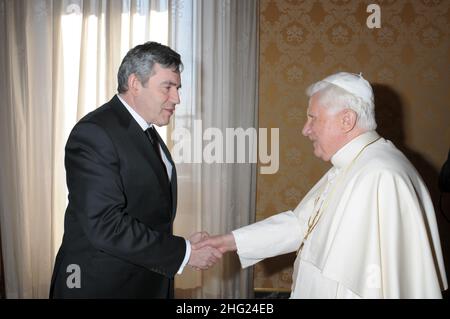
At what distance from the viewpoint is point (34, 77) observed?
3.79m

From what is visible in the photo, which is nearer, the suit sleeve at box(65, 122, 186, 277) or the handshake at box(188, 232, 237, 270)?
the suit sleeve at box(65, 122, 186, 277)

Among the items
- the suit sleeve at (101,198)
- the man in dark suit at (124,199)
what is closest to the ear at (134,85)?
the man in dark suit at (124,199)

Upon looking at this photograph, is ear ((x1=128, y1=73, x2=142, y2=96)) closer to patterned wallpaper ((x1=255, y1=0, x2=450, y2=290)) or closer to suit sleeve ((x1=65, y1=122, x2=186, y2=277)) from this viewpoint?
suit sleeve ((x1=65, y1=122, x2=186, y2=277))

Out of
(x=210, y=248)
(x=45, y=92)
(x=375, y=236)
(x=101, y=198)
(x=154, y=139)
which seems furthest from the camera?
(x=45, y=92)

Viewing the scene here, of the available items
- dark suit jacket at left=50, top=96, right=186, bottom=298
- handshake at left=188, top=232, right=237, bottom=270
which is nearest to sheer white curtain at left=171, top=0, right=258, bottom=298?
handshake at left=188, top=232, right=237, bottom=270

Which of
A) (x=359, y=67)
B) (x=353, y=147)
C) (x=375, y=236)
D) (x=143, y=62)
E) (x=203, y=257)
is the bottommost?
(x=203, y=257)

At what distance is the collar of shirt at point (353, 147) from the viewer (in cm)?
172

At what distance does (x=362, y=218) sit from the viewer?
5.09ft

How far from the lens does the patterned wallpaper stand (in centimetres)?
384

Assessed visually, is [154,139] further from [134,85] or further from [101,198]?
[101,198]

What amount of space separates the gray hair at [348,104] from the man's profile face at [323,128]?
0.08ft

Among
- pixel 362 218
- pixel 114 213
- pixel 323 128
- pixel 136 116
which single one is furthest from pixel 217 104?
pixel 362 218

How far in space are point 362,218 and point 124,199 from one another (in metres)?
0.89

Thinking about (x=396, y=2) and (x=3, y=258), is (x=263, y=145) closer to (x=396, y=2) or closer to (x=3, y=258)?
(x=396, y=2)
